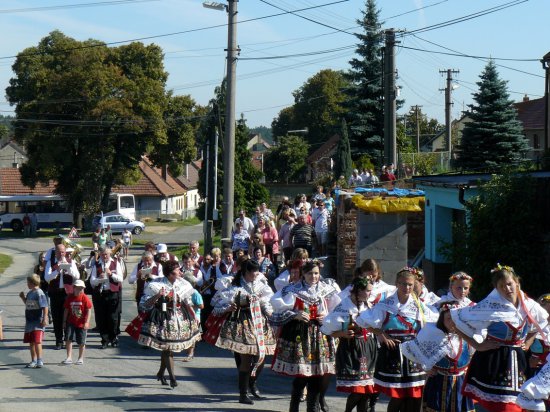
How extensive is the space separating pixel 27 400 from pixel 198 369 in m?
3.15

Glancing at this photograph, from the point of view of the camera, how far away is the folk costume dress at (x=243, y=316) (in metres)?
12.1

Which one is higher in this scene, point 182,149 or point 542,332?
point 182,149

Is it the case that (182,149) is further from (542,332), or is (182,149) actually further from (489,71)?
(542,332)

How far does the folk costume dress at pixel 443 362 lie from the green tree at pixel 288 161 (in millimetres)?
74225

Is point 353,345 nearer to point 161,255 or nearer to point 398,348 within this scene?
point 398,348

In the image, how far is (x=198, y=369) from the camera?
14.7 meters

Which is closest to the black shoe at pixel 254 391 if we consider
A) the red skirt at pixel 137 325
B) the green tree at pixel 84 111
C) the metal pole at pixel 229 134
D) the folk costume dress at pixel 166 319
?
the folk costume dress at pixel 166 319

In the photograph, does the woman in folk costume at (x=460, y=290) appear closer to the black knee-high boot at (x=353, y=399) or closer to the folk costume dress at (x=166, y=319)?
the black knee-high boot at (x=353, y=399)

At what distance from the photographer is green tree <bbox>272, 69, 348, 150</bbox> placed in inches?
3659

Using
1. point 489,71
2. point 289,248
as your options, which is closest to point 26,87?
point 489,71

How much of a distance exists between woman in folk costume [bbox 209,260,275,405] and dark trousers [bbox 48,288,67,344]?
5265 millimetres

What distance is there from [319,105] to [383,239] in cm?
7689

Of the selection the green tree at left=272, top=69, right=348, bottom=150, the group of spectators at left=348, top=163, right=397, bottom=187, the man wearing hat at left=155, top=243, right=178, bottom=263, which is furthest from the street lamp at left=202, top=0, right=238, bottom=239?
the green tree at left=272, top=69, right=348, bottom=150

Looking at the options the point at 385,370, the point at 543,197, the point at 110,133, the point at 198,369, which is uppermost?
the point at 110,133
